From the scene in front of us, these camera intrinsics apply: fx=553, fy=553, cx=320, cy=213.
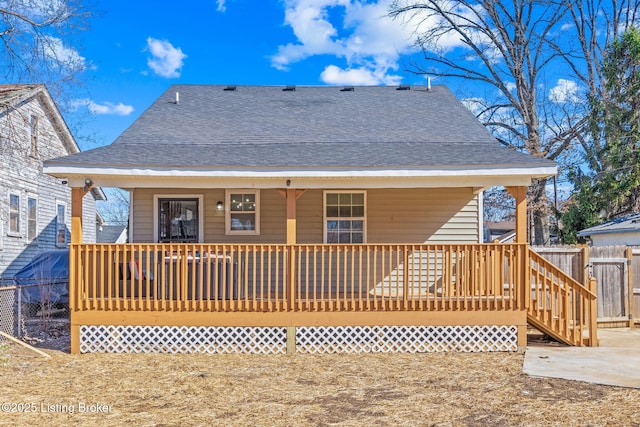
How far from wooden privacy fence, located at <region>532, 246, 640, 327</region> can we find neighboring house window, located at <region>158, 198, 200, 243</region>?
716 centimetres

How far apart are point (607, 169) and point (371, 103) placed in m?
8.83

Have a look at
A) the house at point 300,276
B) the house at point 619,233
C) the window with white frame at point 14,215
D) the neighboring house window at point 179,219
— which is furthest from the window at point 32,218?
the house at point 619,233

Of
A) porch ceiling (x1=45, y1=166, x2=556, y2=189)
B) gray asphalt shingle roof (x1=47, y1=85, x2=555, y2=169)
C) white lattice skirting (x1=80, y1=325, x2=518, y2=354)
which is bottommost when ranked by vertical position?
white lattice skirting (x1=80, y1=325, x2=518, y2=354)

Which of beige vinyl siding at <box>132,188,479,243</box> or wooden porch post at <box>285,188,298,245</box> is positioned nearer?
wooden porch post at <box>285,188,298,245</box>

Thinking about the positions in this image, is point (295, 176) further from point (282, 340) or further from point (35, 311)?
point (35, 311)

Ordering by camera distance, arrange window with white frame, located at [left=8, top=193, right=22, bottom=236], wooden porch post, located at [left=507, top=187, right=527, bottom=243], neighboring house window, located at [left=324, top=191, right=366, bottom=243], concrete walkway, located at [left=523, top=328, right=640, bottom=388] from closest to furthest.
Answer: concrete walkway, located at [left=523, top=328, right=640, bottom=388], wooden porch post, located at [left=507, top=187, right=527, bottom=243], neighboring house window, located at [left=324, top=191, right=366, bottom=243], window with white frame, located at [left=8, top=193, right=22, bottom=236]

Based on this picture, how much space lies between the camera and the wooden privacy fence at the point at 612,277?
10789 mm

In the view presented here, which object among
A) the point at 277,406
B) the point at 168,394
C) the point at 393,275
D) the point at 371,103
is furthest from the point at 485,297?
the point at 371,103

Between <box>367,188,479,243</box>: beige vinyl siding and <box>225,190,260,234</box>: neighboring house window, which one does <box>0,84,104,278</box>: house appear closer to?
<box>225,190,260,234</box>: neighboring house window

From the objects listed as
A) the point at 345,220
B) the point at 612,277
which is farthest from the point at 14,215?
the point at 612,277

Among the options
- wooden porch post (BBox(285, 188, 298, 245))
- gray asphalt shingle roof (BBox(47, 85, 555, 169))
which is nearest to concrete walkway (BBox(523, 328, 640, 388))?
gray asphalt shingle roof (BBox(47, 85, 555, 169))

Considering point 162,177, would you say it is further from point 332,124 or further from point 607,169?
point 607,169

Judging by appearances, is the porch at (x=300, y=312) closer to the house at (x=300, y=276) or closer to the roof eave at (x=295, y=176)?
the house at (x=300, y=276)

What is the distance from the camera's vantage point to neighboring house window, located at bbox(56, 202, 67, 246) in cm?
1973
